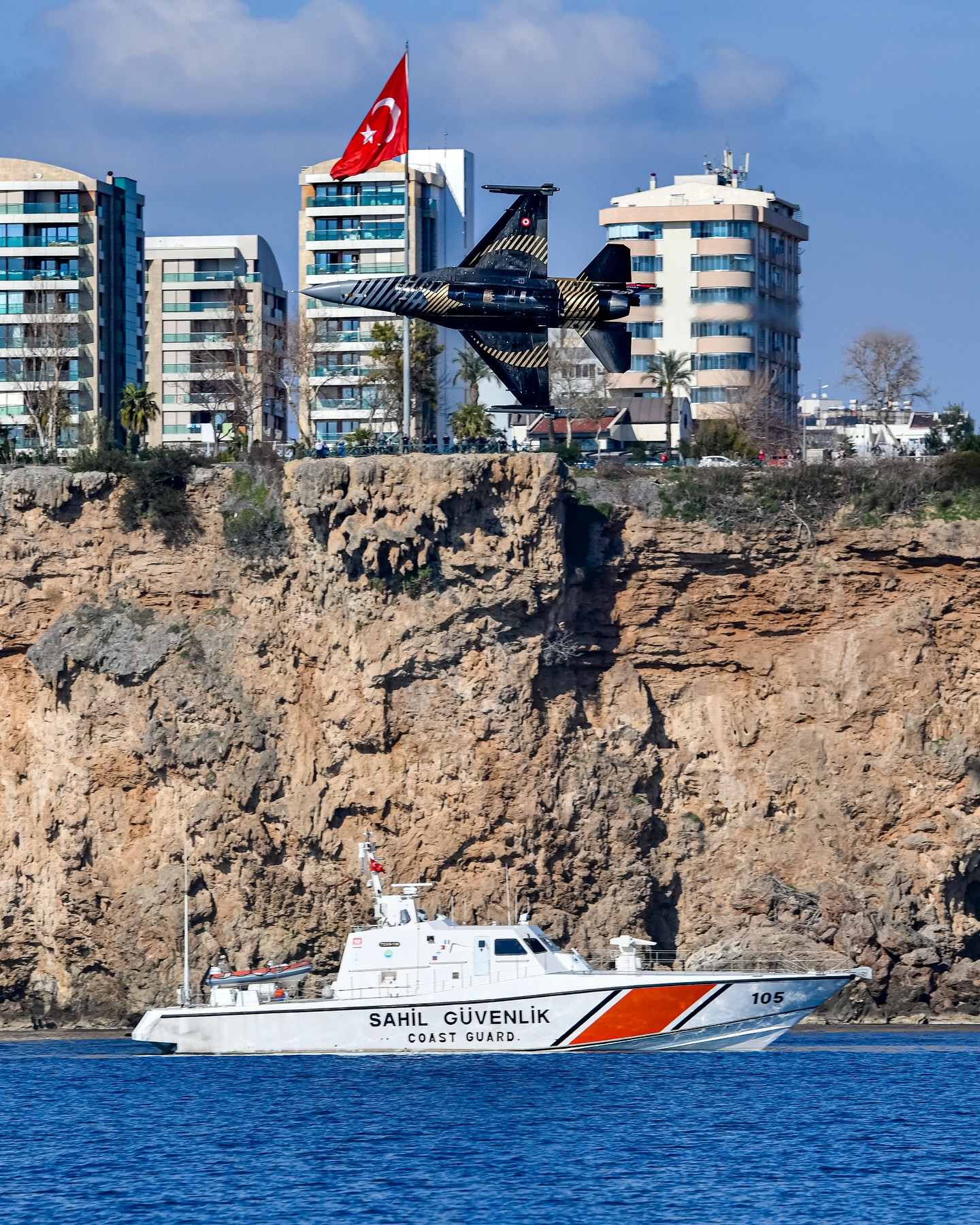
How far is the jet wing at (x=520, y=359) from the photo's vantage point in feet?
220

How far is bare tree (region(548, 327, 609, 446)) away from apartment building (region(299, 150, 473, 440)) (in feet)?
23.9

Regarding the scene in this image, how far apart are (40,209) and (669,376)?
33205mm

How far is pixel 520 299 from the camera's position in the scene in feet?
216

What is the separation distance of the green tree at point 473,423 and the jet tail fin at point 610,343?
18.5 meters

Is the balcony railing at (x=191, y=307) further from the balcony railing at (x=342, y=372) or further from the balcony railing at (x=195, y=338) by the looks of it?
the balcony railing at (x=342, y=372)

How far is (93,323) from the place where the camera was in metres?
111

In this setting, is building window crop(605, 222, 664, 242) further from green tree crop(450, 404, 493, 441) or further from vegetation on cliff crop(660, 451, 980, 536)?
vegetation on cliff crop(660, 451, 980, 536)

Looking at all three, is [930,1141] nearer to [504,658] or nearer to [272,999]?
[272,999]

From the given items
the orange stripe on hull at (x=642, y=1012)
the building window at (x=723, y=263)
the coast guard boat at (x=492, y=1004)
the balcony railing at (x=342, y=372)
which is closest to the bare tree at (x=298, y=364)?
the balcony railing at (x=342, y=372)

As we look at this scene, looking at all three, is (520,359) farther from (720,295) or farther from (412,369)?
(720,295)

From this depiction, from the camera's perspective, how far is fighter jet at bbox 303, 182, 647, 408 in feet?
215

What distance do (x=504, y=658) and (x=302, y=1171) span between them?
26879 millimetres

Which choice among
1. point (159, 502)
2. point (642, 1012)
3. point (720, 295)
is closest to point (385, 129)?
point (159, 502)

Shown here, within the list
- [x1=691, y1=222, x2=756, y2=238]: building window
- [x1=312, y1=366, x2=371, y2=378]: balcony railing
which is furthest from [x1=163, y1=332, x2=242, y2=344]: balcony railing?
[x1=691, y1=222, x2=756, y2=238]: building window
